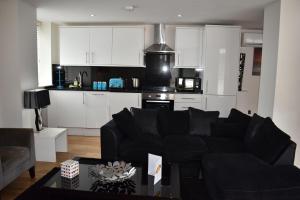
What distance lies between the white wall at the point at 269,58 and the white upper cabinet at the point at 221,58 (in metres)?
1.09

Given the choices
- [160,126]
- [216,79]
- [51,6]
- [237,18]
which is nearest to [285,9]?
[237,18]

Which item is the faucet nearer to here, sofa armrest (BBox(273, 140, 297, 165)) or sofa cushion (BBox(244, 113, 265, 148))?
sofa cushion (BBox(244, 113, 265, 148))

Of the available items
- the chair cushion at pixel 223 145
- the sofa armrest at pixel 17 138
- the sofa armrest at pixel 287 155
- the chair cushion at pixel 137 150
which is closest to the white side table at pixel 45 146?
the sofa armrest at pixel 17 138

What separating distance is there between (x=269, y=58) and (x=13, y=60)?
12.9 ft

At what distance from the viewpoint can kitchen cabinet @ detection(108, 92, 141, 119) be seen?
5430mm

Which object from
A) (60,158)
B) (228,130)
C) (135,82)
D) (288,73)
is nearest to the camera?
(288,73)

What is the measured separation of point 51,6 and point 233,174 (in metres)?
3.85

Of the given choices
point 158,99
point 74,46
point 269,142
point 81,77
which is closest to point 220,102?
point 158,99

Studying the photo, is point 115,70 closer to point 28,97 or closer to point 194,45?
point 194,45

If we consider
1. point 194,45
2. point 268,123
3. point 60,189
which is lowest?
point 60,189

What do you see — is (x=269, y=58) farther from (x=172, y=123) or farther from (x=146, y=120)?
(x=146, y=120)

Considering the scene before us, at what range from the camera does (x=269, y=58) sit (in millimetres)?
3967

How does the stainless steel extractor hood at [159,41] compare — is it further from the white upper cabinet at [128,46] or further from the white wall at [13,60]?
the white wall at [13,60]

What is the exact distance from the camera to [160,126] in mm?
4074
